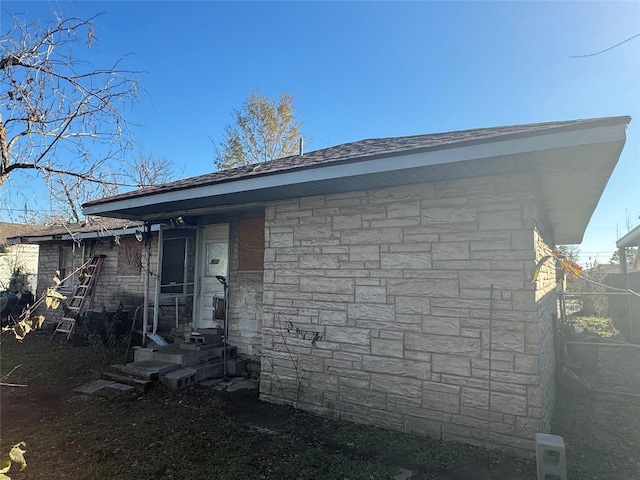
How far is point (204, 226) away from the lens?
295 inches

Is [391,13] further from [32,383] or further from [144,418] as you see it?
[32,383]

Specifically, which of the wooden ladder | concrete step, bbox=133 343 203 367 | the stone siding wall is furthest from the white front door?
the stone siding wall

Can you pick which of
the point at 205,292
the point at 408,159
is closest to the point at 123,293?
the point at 205,292

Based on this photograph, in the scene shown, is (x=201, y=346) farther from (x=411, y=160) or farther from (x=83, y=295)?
(x=83, y=295)

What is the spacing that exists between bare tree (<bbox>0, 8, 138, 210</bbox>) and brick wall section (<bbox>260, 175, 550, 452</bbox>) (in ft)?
7.48

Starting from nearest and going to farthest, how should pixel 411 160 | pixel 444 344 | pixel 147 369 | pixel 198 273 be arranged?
1. pixel 411 160
2. pixel 444 344
3. pixel 147 369
4. pixel 198 273

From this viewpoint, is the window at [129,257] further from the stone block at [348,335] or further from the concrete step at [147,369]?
the stone block at [348,335]

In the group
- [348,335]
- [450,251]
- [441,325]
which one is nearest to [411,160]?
[450,251]

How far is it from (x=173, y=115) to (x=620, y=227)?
109ft

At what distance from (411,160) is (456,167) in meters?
0.46

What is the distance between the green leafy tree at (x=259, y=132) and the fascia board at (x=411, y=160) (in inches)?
578

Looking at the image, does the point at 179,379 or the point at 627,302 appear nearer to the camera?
the point at 179,379

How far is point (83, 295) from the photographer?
9781 millimetres

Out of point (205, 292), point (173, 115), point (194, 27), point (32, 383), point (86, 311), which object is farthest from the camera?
point (86, 311)
